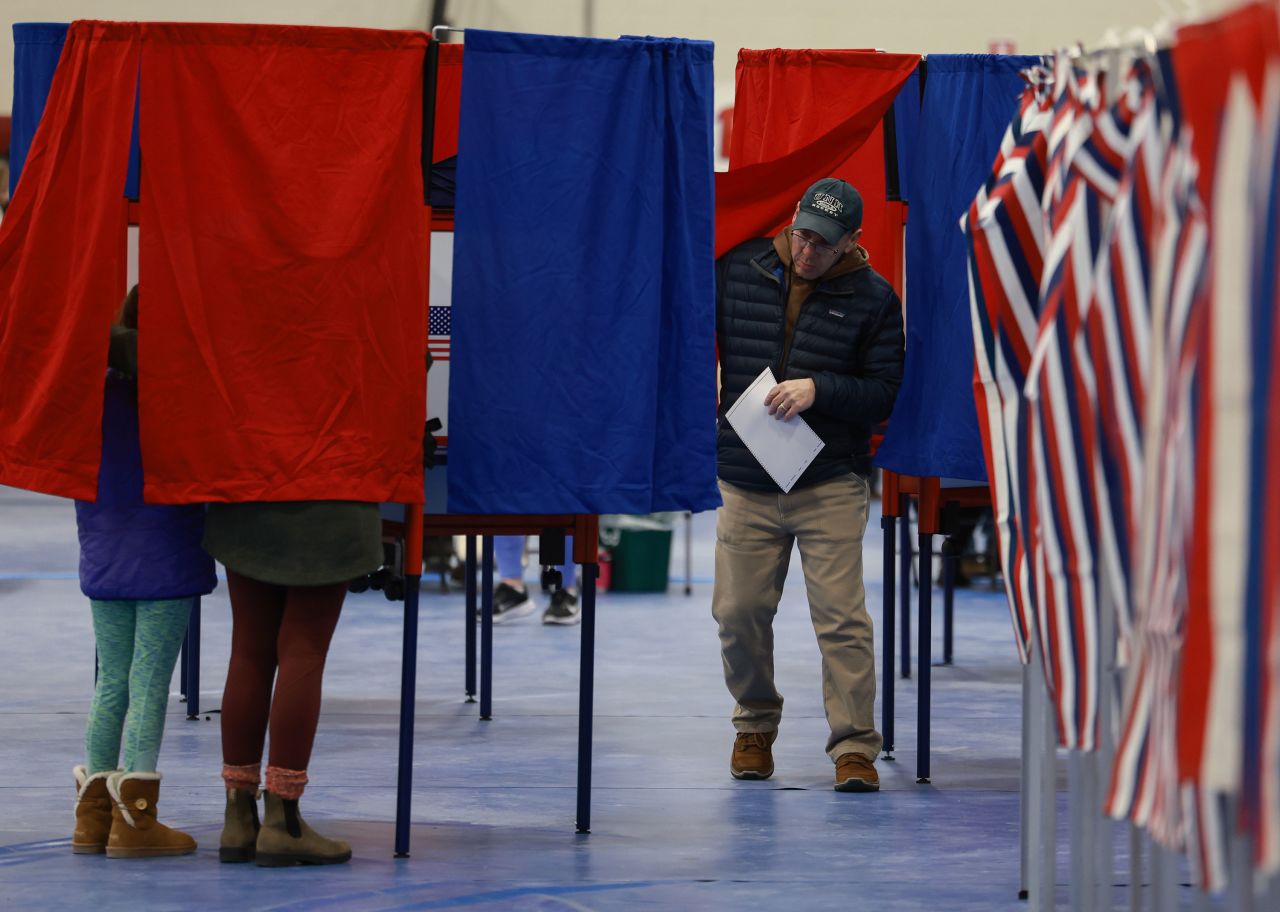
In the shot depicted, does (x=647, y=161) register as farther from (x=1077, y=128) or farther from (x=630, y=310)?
(x=1077, y=128)

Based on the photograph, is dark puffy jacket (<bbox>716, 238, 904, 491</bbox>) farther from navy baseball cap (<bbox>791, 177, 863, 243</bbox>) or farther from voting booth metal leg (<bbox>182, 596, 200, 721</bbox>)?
voting booth metal leg (<bbox>182, 596, 200, 721</bbox>)

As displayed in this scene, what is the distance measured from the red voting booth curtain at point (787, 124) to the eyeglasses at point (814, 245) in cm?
27

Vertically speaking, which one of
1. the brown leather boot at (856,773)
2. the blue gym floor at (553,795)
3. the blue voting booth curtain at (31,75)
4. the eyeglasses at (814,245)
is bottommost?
the blue gym floor at (553,795)

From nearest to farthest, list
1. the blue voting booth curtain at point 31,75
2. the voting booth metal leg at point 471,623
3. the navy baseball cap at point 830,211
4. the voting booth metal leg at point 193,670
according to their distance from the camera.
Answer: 1. the blue voting booth curtain at point 31,75
2. the navy baseball cap at point 830,211
3. the voting booth metal leg at point 193,670
4. the voting booth metal leg at point 471,623

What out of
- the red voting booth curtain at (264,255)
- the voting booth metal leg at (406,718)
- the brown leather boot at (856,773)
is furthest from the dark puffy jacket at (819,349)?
the red voting booth curtain at (264,255)

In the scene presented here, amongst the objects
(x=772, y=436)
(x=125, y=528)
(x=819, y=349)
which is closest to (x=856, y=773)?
(x=772, y=436)

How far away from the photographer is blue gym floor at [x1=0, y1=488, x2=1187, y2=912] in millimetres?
3775

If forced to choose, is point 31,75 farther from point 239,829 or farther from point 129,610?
point 239,829

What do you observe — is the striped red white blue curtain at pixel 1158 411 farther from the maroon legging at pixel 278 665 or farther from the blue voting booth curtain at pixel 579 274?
the maroon legging at pixel 278 665

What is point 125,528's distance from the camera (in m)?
3.88

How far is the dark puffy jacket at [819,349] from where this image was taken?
4.76 m

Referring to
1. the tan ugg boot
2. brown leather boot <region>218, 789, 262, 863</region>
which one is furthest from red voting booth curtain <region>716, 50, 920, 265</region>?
the tan ugg boot

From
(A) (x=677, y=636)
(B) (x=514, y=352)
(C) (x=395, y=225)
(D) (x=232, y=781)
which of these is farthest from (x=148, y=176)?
(A) (x=677, y=636)

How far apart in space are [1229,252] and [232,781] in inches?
103
